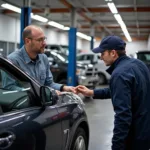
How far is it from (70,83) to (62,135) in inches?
426

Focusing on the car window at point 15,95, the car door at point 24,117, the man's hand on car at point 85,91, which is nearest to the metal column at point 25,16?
the man's hand on car at point 85,91

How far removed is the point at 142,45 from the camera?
A: 40.8m

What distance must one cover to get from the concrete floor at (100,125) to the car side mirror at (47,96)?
8.60 ft

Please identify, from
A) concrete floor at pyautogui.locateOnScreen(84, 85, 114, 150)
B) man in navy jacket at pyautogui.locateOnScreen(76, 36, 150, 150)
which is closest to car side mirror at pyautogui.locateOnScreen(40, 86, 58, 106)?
man in navy jacket at pyautogui.locateOnScreen(76, 36, 150, 150)

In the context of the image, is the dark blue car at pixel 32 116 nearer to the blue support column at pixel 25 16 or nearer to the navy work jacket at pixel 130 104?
the navy work jacket at pixel 130 104

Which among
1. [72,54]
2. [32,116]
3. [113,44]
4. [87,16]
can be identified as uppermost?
[87,16]

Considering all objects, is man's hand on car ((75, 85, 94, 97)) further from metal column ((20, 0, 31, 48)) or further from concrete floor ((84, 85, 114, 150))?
metal column ((20, 0, 31, 48))

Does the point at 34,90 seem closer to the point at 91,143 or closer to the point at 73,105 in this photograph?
the point at 73,105

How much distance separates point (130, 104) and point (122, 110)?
93 millimetres

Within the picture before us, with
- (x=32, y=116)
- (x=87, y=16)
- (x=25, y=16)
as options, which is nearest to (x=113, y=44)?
(x=32, y=116)

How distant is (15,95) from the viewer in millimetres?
2934

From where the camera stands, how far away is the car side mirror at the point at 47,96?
2.88m

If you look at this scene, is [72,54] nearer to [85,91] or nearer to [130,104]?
[85,91]

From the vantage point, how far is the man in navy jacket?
2463mm
